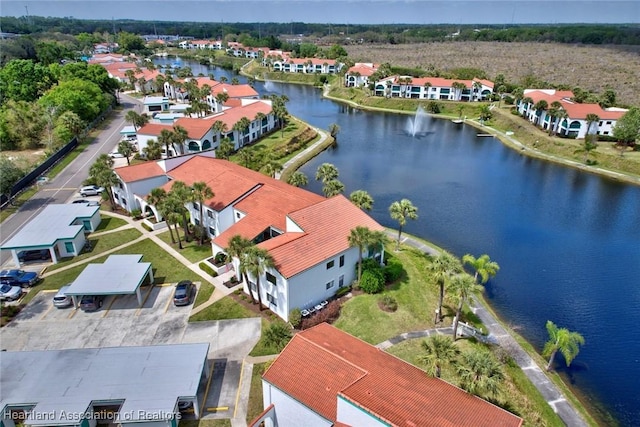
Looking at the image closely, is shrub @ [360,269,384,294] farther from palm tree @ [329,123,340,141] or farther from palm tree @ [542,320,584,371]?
palm tree @ [329,123,340,141]

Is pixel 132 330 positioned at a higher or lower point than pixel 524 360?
higher

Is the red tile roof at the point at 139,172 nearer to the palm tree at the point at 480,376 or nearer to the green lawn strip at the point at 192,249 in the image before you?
the green lawn strip at the point at 192,249

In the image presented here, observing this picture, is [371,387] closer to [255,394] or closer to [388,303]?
[255,394]

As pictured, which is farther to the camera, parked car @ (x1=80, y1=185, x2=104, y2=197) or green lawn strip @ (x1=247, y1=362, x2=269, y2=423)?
parked car @ (x1=80, y1=185, x2=104, y2=197)

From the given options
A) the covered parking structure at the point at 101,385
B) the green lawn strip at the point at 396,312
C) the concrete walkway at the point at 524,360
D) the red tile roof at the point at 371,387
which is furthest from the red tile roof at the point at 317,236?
the covered parking structure at the point at 101,385

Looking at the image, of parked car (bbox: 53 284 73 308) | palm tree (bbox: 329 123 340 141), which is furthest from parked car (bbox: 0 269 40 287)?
palm tree (bbox: 329 123 340 141)

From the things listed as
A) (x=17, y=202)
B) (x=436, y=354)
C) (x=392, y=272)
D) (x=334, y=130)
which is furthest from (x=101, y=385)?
(x=334, y=130)
